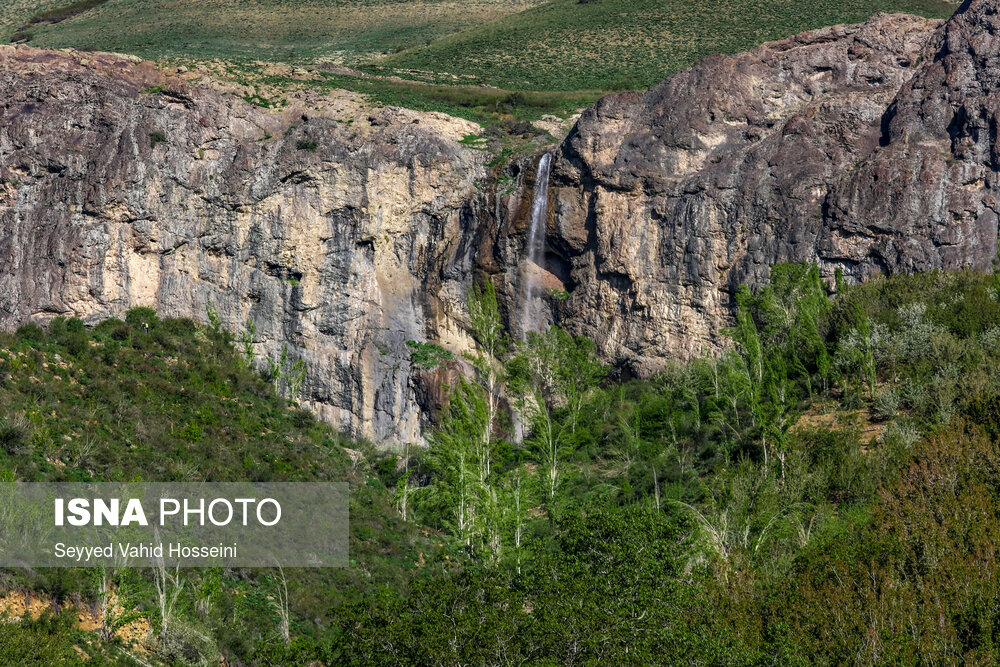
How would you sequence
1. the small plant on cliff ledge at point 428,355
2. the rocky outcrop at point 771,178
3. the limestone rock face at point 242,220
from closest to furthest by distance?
1. the rocky outcrop at point 771,178
2. the limestone rock face at point 242,220
3. the small plant on cliff ledge at point 428,355

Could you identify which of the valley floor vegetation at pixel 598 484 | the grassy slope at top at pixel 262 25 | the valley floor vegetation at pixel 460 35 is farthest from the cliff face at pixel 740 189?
the grassy slope at top at pixel 262 25

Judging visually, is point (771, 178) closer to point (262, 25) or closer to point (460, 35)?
point (460, 35)

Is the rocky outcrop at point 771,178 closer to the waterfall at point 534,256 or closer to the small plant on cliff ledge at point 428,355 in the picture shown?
the waterfall at point 534,256

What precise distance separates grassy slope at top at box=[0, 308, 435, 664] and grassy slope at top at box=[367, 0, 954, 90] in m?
46.4

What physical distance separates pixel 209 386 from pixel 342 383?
471 inches

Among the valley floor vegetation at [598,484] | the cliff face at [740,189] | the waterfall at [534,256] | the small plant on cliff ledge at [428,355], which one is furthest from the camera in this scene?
the waterfall at [534,256]

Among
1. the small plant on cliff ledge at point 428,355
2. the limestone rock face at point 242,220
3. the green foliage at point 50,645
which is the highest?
the limestone rock face at point 242,220

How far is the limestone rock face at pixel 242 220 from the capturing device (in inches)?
2330

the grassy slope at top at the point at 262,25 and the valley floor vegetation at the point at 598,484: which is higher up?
Answer: the grassy slope at top at the point at 262,25

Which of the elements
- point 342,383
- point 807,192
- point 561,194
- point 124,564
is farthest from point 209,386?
point 807,192

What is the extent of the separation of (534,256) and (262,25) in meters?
65.8

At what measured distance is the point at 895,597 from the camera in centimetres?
2241

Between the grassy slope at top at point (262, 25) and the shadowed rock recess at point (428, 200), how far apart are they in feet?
125

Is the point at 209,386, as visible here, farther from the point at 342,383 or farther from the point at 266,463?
the point at 342,383
